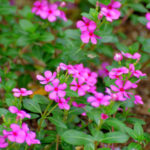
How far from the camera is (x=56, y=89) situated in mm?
2051

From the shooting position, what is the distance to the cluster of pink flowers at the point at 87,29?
8.30 feet

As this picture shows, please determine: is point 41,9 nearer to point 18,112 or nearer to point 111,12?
point 111,12

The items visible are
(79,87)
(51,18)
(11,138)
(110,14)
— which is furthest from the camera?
(51,18)

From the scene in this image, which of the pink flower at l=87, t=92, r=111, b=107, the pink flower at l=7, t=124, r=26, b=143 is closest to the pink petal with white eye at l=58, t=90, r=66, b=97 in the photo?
the pink flower at l=87, t=92, r=111, b=107

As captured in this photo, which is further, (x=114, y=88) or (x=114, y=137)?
(x=114, y=88)

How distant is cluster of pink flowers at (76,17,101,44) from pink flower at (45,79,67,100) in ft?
2.18

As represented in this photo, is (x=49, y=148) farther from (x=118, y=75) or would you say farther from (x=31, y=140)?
(x=118, y=75)

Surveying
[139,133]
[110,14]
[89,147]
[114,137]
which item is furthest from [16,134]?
[110,14]

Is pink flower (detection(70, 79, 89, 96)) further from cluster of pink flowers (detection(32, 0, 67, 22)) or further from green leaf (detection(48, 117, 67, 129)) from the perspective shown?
cluster of pink flowers (detection(32, 0, 67, 22))

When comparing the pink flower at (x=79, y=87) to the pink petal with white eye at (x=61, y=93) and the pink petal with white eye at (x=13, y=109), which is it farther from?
the pink petal with white eye at (x=13, y=109)

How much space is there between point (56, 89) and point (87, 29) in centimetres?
76

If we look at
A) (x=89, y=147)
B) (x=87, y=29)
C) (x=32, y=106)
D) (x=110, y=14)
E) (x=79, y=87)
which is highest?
(x=110, y=14)

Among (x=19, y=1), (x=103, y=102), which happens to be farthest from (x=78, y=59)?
(x=19, y=1)

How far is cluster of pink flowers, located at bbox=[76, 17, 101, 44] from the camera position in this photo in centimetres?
253
